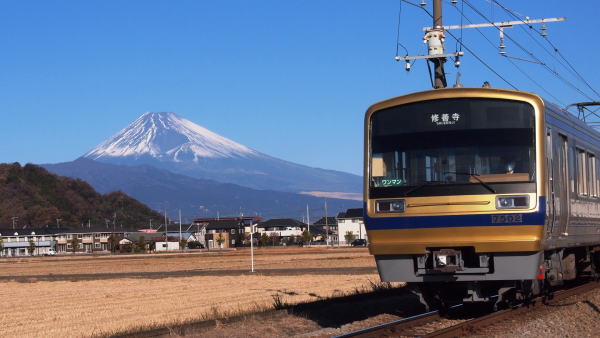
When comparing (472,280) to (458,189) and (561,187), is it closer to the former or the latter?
(458,189)

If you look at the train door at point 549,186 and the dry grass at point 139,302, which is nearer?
the train door at point 549,186

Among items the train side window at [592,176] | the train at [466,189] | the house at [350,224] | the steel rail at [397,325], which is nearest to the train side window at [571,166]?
the train at [466,189]

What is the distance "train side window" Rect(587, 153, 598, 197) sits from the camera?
56.3 feet

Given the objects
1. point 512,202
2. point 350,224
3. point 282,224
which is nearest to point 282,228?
point 282,224

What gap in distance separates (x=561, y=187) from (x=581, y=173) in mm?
2157

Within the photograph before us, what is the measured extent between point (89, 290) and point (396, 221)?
2322 cm

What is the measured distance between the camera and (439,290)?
50.0ft

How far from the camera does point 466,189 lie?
43.1 feet

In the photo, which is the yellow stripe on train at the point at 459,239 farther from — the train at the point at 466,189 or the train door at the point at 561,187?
the train door at the point at 561,187

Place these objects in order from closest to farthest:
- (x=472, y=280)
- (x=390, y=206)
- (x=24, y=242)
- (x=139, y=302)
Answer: (x=472, y=280) → (x=390, y=206) → (x=139, y=302) → (x=24, y=242)

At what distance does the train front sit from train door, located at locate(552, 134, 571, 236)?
112 centimetres

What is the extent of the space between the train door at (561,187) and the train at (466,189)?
0.11 ft

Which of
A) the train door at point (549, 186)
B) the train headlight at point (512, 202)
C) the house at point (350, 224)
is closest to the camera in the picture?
the train headlight at point (512, 202)

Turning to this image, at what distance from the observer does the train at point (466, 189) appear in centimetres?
1297
